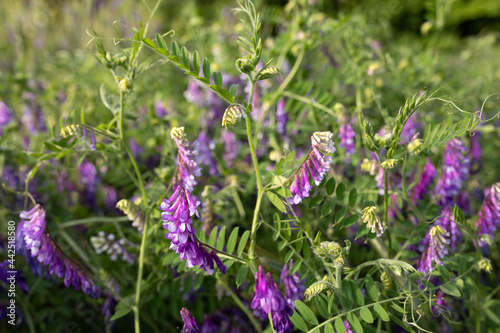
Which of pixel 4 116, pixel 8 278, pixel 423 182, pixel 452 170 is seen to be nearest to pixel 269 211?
pixel 423 182

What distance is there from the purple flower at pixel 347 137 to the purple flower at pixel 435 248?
0.44 metres

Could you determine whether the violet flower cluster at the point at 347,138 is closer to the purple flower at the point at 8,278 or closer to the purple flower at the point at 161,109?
the purple flower at the point at 161,109

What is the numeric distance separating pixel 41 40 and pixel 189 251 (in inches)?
215

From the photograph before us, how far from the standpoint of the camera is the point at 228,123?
2.74ft

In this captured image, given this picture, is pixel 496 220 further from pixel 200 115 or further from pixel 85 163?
pixel 85 163

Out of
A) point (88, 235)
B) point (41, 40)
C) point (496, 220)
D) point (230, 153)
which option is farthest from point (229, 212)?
point (41, 40)

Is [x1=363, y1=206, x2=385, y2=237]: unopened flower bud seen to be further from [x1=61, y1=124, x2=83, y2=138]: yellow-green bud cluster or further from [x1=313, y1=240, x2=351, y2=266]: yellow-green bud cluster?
[x1=61, y1=124, x2=83, y2=138]: yellow-green bud cluster

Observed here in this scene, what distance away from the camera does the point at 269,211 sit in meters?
1.73

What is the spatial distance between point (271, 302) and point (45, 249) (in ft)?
1.84

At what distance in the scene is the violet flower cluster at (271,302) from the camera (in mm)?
834

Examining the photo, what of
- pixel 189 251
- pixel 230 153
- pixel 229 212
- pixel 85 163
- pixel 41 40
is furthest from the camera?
pixel 41 40


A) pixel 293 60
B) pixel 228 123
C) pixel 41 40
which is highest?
pixel 228 123

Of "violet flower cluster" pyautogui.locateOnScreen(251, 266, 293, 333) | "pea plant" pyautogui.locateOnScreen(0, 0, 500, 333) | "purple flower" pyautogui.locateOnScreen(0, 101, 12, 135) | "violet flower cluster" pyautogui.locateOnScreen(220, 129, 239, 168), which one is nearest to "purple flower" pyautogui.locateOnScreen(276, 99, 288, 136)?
"pea plant" pyautogui.locateOnScreen(0, 0, 500, 333)

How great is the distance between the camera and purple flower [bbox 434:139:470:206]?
1.24 metres
